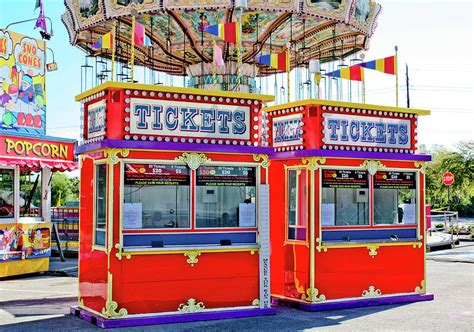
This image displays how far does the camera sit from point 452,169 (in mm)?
40531

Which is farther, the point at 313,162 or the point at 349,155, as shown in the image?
the point at 349,155

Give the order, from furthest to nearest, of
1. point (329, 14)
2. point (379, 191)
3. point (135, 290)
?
1. point (329, 14)
2. point (379, 191)
3. point (135, 290)

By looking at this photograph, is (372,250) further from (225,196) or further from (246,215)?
(225,196)

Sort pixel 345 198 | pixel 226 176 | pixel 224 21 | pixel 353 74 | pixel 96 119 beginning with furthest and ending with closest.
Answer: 1. pixel 224 21
2. pixel 353 74
3. pixel 345 198
4. pixel 226 176
5. pixel 96 119

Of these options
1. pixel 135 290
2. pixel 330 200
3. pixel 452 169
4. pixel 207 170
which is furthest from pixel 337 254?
pixel 452 169

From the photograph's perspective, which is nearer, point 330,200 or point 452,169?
point 330,200

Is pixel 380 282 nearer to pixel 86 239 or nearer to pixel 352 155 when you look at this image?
pixel 352 155

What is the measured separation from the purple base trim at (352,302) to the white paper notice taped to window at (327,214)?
4.69 feet

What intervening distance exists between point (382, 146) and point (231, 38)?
3.65 m

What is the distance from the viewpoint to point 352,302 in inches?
491

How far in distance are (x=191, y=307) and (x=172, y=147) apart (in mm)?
2533

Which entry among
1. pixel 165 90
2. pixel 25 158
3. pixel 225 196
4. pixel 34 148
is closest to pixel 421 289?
pixel 225 196

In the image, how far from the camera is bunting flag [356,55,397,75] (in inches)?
555

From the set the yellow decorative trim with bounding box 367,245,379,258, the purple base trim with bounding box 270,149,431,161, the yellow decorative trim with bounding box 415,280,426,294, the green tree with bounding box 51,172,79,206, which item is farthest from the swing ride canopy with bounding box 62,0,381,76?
the green tree with bounding box 51,172,79,206
